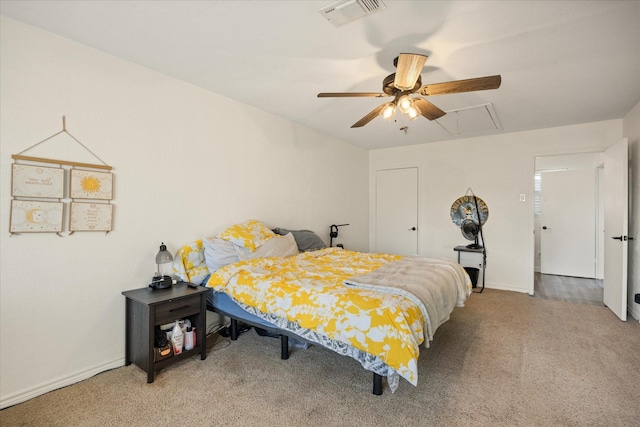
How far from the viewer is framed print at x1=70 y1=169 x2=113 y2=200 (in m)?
2.18

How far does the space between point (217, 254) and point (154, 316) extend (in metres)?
0.74

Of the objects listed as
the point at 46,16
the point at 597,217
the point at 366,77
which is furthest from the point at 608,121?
the point at 46,16

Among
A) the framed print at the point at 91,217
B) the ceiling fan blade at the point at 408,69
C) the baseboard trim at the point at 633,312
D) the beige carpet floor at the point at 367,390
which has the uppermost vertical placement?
the ceiling fan blade at the point at 408,69

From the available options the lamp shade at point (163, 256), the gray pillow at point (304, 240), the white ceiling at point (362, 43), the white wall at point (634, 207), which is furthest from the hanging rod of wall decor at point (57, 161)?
the white wall at point (634, 207)

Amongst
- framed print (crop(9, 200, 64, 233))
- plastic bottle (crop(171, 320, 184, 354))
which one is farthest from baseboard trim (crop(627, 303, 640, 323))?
framed print (crop(9, 200, 64, 233))

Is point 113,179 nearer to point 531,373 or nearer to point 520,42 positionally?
point 520,42

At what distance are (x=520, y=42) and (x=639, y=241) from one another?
2862 mm

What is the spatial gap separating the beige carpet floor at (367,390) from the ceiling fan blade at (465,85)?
2063 mm

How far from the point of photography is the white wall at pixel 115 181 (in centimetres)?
196

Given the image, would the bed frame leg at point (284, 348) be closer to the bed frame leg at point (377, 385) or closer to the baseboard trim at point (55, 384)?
the bed frame leg at point (377, 385)

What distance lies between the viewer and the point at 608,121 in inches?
157

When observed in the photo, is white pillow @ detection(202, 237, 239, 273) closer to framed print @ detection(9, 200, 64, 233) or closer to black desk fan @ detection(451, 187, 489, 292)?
framed print @ detection(9, 200, 64, 233)

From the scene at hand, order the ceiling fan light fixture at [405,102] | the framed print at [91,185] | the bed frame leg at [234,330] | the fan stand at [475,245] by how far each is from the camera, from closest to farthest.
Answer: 1. the framed print at [91,185]
2. the ceiling fan light fixture at [405,102]
3. the bed frame leg at [234,330]
4. the fan stand at [475,245]

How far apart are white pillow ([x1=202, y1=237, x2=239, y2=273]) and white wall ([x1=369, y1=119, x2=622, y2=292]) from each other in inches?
144
